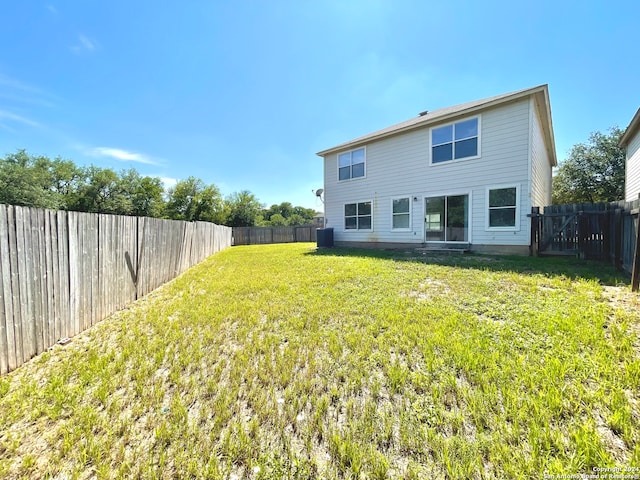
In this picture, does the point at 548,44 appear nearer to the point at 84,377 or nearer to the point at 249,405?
the point at 249,405

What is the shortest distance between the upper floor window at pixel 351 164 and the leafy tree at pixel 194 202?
24063 mm

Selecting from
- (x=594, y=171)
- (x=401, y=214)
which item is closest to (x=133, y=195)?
(x=401, y=214)

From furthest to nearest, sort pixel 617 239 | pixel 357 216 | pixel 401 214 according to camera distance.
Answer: pixel 357 216, pixel 401 214, pixel 617 239

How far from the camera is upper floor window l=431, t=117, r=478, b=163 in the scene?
9320 millimetres

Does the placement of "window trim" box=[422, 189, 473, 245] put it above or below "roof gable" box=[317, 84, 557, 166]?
below

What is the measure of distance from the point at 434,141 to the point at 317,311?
9.19 meters

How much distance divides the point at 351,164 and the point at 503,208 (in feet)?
22.6

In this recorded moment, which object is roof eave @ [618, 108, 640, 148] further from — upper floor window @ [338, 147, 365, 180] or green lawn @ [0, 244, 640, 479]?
green lawn @ [0, 244, 640, 479]

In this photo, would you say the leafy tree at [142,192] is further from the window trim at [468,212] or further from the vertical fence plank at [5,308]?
the vertical fence plank at [5,308]

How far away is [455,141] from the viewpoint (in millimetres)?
9711

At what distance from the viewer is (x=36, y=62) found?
37.6ft

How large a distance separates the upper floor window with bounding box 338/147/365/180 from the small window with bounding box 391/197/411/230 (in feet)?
7.94

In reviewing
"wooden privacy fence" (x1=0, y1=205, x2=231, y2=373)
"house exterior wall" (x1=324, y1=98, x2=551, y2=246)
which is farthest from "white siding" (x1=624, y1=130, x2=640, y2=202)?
"wooden privacy fence" (x1=0, y1=205, x2=231, y2=373)

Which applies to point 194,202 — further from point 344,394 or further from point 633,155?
point 633,155
